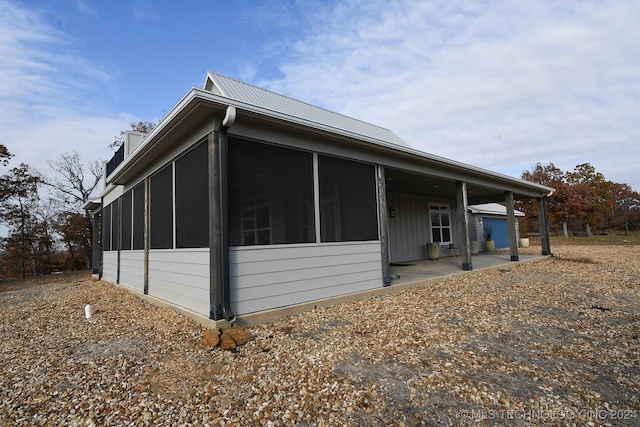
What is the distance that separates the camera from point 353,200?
522cm

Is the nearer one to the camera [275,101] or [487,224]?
[275,101]

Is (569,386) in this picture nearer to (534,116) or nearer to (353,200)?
(353,200)

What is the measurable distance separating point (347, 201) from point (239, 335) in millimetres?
2743

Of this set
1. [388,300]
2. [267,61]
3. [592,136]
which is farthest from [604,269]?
[592,136]

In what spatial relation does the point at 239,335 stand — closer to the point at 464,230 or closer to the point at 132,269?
the point at 132,269

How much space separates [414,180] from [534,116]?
1036cm

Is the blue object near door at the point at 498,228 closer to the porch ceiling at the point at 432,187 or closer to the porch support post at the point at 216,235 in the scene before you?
the porch ceiling at the point at 432,187

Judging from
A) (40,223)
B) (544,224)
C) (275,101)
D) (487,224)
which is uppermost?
(275,101)

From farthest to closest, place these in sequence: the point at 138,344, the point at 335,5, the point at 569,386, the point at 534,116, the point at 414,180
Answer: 1. the point at 534,116
2. the point at 414,180
3. the point at 335,5
4. the point at 138,344
5. the point at 569,386

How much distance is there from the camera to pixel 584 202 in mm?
23484

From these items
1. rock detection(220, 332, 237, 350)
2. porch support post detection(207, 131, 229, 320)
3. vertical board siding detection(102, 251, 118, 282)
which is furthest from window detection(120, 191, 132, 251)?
rock detection(220, 332, 237, 350)

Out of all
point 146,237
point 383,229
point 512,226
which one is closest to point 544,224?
point 512,226

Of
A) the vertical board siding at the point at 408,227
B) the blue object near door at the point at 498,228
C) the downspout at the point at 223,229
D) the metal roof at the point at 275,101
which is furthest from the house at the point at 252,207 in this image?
the blue object near door at the point at 498,228

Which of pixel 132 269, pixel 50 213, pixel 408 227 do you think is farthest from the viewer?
pixel 50 213
